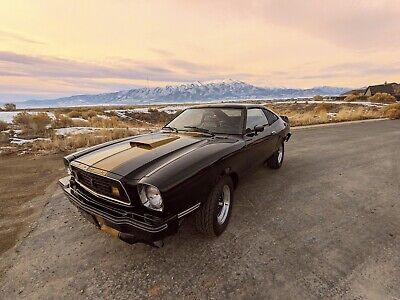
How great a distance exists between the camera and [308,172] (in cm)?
540

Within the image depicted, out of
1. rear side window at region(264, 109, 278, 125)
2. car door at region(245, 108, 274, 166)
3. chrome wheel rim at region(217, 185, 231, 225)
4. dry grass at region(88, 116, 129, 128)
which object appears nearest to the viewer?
chrome wheel rim at region(217, 185, 231, 225)

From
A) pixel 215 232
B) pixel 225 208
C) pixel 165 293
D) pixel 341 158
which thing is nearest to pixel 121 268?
pixel 165 293

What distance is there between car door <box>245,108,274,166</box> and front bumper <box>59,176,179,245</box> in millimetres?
1778

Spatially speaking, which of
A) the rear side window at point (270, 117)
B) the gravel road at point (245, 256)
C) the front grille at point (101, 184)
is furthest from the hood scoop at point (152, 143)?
the rear side window at point (270, 117)

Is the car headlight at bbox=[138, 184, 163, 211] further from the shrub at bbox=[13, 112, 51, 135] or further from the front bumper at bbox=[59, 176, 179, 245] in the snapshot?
the shrub at bbox=[13, 112, 51, 135]

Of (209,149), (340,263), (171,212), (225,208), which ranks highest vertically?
(209,149)

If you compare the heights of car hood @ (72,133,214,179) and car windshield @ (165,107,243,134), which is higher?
car windshield @ (165,107,243,134)

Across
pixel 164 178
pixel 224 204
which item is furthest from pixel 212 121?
pixel 164 178

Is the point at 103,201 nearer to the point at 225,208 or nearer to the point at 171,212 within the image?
the point at 171,212

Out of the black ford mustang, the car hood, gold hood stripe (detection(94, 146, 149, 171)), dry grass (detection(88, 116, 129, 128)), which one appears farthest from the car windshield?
dry grass (detection(88, 116, 129, 128))

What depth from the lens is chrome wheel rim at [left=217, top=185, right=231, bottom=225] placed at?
3174 millimetres

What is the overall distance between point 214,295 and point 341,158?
5.53 meters

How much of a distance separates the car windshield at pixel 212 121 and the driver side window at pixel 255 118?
0.16 meters

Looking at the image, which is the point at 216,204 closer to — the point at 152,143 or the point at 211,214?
the point at 211,214
